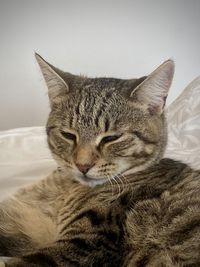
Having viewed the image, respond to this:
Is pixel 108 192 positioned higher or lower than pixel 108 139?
lower

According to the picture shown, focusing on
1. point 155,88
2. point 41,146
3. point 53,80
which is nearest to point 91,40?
point 41,146

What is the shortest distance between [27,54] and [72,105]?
3.16 ft

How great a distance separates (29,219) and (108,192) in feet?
0.90

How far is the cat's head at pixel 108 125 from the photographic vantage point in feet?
3.80

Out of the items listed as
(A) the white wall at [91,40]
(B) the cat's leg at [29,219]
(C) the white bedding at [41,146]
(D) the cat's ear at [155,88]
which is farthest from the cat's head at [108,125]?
(A) the white wall at [91,40]

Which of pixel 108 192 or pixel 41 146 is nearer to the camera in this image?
pixel 108 192

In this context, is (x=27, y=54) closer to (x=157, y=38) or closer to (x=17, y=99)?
(x=17, y=99)

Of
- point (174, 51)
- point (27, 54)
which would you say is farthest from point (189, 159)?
point (27, 54)

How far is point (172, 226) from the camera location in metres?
1.06

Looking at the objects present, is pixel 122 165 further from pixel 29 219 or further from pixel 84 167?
pixel 29 219

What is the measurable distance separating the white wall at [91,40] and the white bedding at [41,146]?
31 centimetres

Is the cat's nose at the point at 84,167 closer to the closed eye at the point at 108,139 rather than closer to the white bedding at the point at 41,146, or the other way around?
the closed eye at the point at 108,139

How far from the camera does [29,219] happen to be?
50.6 inches

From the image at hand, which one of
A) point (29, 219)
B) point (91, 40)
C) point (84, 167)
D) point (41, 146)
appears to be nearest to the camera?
point (84, 167)
